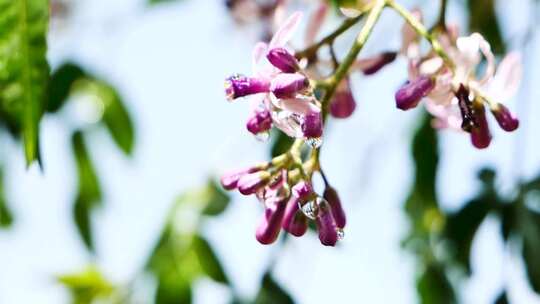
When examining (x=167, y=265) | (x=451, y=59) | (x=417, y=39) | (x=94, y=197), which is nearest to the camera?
(x=451, y=59)

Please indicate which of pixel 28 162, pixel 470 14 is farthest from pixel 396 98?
pixel 470 14

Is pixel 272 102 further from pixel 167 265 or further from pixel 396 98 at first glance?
pixel 167 265

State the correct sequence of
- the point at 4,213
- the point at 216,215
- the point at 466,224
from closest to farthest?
1. the point at 466,224
2. the point at 216,215
3. the point at 4,213

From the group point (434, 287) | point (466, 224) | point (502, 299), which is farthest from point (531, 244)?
point (434, 287)

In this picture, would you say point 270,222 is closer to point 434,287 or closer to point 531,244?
→ point 531,244

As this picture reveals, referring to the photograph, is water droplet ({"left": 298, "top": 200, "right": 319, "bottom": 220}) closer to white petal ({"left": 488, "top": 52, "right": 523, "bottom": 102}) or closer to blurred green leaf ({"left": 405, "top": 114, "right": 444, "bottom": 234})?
white petal ({"left": 488, "top": 52, "right": 523, "bottom": 102})

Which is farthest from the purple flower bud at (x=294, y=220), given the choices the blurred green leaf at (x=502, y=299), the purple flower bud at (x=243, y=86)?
the blurred green leaf at (x=502, y=299)

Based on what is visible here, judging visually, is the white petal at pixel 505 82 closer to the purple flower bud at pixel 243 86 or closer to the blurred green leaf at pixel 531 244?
the purple flower bud at pixel 243 86
